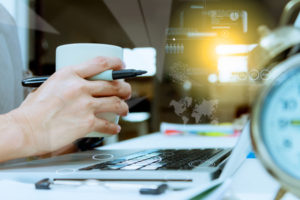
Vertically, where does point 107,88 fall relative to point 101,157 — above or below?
above

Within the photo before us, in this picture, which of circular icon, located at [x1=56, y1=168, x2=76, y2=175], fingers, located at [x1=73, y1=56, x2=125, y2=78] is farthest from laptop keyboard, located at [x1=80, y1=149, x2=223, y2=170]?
fingers, located at [x1=73, y1=56, x2=125, y2=78]

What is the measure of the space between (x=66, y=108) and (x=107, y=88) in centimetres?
6

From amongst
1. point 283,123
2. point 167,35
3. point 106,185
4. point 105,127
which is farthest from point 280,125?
point 167,35

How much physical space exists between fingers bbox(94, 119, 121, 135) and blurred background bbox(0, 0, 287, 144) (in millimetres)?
152

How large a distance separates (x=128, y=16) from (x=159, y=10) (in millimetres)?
88

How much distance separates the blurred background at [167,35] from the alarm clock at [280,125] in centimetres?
30

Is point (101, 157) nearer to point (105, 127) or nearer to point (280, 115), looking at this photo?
point (105, 127)

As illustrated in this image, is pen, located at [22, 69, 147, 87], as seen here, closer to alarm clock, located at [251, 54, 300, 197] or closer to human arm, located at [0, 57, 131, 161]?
human arm, located at [0, 57, 131, 161]

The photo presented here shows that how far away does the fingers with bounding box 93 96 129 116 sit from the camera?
1.48ft

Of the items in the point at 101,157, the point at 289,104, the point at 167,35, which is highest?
the point at 167,35

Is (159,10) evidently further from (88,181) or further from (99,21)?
(88,181)

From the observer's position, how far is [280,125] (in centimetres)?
22


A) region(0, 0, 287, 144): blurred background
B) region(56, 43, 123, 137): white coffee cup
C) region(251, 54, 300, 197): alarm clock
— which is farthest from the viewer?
region(0, 0, 287, 144): blurred background

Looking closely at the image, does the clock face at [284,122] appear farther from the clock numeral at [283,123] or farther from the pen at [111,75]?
the pen at [111,75]
